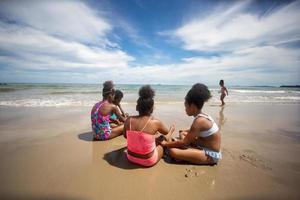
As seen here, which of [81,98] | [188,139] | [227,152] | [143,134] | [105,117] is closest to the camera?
[143,134]

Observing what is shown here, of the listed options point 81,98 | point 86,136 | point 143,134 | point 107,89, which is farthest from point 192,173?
point 81,98

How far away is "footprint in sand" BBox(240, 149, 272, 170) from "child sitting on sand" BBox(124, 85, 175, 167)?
180 centimetres

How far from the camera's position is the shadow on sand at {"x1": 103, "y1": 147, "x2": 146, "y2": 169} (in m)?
3.02

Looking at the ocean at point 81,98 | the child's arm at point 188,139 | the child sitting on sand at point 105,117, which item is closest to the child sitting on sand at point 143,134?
the child's arm at point 188,139

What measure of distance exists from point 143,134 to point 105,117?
176 cm

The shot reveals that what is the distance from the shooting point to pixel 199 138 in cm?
305

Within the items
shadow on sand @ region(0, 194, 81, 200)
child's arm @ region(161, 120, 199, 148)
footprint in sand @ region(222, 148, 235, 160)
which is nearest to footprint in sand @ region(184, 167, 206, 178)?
child's arm @ region(161, 120, 199, 148)

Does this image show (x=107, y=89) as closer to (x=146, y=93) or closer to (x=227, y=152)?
(x=146, y=93)

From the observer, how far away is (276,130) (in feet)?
17.7

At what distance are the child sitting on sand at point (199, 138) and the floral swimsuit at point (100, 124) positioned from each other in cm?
190

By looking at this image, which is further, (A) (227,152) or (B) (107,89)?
(B) (107,89)

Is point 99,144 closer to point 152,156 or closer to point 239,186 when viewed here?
point 152,156

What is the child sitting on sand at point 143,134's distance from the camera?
2811mm

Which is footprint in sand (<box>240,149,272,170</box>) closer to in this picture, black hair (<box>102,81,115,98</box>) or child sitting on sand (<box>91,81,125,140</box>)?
child sitting on sand (<box>91,81,125,140</box>)
